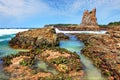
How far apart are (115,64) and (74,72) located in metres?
4.23

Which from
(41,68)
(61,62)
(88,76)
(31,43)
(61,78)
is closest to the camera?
(61,78)

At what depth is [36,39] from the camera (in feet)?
101

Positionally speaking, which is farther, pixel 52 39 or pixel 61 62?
pixel 52 39

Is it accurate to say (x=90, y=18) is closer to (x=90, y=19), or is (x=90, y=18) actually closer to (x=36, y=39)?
(x=90, y=19)

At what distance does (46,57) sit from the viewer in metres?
21.3

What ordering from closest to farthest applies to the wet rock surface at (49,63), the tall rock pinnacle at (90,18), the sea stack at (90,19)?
the wet rock surface at (49,63) → the sea stack at (90,19) → the tall rock pinnacle at (90,18)

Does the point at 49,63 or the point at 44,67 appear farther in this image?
the point at 49,63

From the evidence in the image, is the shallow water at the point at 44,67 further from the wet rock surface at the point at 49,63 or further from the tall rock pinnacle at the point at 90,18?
the tall rock pinnacle at the point at 90,18

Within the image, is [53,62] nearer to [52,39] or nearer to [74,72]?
[74,72]

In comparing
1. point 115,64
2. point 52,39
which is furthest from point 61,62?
point 52,39

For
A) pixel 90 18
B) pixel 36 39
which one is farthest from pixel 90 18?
pixel 36 39

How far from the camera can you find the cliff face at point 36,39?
30.2 meters

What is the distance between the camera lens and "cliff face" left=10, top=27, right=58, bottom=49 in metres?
30.2

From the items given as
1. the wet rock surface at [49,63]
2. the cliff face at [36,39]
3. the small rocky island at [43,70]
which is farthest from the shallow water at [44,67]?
the cliff face at [36,39]
